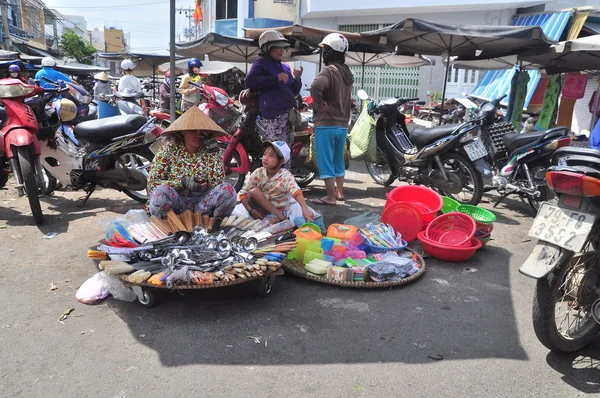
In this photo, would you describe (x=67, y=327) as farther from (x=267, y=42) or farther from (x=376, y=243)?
(x=267, y=42)

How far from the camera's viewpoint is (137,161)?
530 cm

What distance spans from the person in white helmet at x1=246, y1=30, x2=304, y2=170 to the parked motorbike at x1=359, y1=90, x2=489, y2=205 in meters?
1.62

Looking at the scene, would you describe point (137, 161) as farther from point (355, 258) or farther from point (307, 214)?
point (355, 258)

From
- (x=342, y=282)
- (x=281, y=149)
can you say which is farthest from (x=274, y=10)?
(x=342, y=282)

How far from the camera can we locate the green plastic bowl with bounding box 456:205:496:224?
414cm

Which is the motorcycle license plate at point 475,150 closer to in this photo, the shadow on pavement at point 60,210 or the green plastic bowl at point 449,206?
the green plastic bowl at point 449,206

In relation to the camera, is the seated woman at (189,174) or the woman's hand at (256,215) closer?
the seated woman at (189,174)

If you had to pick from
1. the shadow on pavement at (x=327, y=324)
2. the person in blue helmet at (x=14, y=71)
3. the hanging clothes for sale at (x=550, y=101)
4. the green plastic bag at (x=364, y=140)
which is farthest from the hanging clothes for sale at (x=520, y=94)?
the person in blue helmet at (x=14, y=71)

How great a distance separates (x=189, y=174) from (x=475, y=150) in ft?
11.3

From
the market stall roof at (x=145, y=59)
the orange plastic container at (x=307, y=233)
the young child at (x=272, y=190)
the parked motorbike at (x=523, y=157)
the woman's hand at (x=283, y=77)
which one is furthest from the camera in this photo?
the market stall roof at (x=145, y=59)

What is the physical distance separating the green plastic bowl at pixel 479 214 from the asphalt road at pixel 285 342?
2.07 ft

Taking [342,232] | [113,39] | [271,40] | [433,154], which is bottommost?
[342,232]

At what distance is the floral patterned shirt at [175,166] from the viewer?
3586 mm

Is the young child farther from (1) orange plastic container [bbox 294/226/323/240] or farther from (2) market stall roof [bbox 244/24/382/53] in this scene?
(2) market stall roof [bbox 244/24/382/53]
